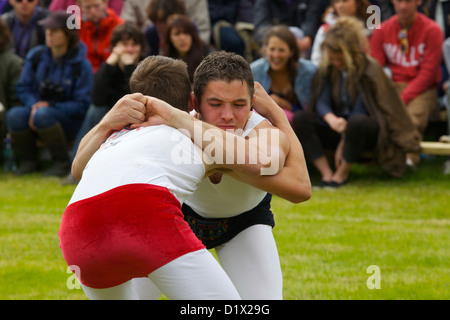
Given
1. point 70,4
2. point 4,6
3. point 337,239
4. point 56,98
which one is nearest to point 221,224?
point 337,239

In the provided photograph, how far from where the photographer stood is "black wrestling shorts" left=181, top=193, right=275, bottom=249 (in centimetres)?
324

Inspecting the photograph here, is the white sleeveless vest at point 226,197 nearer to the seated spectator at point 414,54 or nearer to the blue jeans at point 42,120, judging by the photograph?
the seated spectator at point 414,54

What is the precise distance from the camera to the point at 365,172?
25.4 ft

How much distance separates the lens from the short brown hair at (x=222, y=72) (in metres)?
2.96

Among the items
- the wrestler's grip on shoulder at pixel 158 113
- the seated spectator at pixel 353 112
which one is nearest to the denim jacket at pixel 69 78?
the seated spectator at pixel 353 112

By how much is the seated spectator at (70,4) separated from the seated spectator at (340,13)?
2.60 metres

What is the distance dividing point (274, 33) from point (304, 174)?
4.60 metres

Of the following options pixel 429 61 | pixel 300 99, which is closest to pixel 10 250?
pixel 300 99

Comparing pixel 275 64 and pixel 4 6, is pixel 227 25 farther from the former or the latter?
pixel 4 6

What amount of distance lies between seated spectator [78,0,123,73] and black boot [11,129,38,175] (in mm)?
1080

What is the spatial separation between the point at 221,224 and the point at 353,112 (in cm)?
424

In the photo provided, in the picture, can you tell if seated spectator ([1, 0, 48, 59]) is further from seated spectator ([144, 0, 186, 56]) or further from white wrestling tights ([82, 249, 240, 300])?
white wrestling tights ([82, 249, 240, 300])

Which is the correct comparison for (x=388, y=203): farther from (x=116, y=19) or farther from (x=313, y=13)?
(x=116, y=19)

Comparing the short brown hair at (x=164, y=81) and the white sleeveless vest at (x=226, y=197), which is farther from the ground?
the short brown hair at (x=164, y=81)
